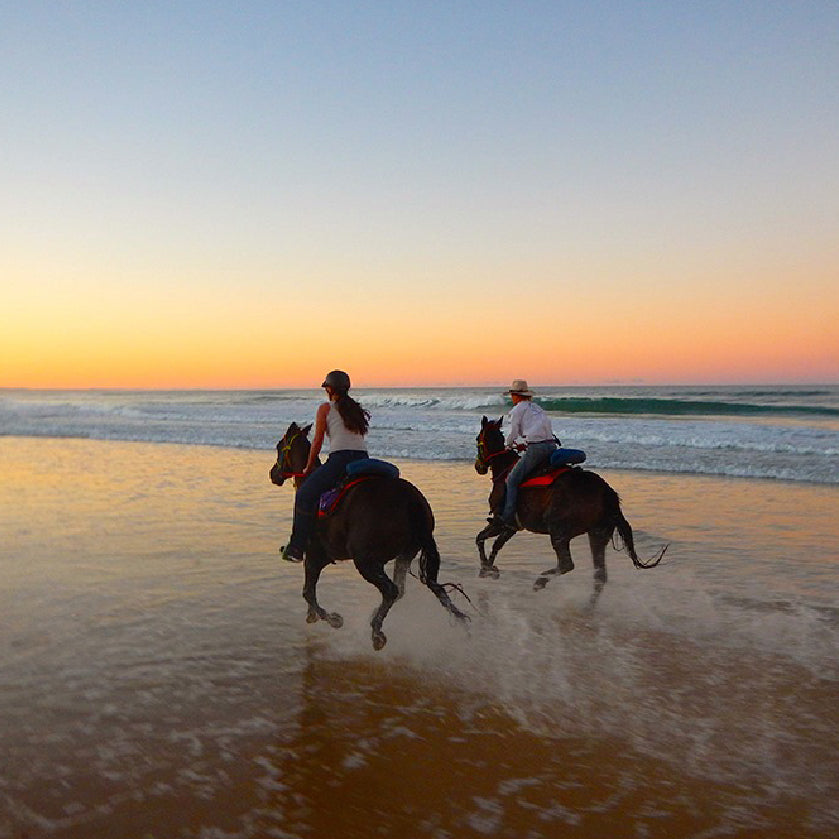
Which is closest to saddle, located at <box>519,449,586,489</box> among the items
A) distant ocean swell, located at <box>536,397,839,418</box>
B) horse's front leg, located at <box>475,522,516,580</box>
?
horse's front leg, located at <box>475,522,516,580</box>

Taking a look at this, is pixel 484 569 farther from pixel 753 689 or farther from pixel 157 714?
pixel 157 714

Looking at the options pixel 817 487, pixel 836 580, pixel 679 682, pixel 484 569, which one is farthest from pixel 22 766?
pixel 817 487

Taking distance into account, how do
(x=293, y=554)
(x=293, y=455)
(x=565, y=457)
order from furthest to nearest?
1. (x=565, y=457)
2. (x=293, y=455)
3. (x=293, y=554)

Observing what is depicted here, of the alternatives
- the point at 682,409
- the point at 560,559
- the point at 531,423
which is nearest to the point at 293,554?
the point at 560,559

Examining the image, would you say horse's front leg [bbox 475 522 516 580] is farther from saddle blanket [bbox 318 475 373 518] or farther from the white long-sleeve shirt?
saddle blanket [bbox 318 475 373 518]

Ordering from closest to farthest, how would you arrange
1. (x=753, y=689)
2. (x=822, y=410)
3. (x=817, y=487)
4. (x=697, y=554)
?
(x=753, y=689)
(x=697, y=554)
(x=817, y=487)
(x=822, y=410)

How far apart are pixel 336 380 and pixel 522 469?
119 inches

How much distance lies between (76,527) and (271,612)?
17.2ft

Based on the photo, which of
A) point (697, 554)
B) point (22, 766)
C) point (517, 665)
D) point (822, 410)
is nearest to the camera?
point (22, 766)

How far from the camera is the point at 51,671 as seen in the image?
5613 mm

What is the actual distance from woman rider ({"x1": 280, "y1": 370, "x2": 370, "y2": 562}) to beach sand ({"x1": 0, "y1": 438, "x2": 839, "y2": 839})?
3.18ft

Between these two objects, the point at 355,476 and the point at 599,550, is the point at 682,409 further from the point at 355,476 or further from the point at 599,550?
the point at 355,476

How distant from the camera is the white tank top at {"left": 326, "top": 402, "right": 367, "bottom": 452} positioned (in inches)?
264

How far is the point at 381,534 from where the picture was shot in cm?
616
